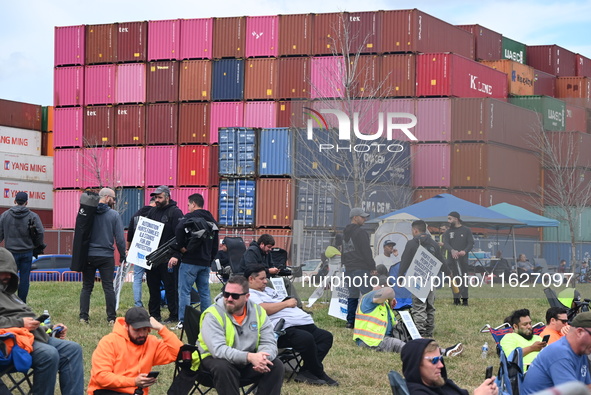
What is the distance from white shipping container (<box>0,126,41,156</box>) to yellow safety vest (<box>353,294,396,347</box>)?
49446mm

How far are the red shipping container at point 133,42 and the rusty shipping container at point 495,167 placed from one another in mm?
25222

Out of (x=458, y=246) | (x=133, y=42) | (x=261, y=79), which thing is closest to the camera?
(x=458, y=246)

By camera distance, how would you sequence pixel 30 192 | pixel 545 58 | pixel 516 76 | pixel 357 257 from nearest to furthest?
pixel 357 257 < pixel 516 76 < pixel 545 58 < pixel 30 192

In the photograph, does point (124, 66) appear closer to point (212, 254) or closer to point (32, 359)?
point (212, 254)

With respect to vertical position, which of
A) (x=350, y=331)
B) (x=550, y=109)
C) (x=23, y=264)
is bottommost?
(x=350, y=331)

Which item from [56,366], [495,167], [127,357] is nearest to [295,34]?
[495,167]

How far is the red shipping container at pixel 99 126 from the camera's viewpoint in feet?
154

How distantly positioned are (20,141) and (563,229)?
147 feet

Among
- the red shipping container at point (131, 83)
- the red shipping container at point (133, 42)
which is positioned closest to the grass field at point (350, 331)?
the red shipping container at point (131, 83)

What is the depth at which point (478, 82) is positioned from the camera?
3969 cm

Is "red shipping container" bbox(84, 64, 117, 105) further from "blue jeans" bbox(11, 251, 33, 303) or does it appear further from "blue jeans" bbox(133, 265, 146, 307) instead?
"blue jeans" bbox(133, 265, 146, 307)

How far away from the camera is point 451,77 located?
123ft

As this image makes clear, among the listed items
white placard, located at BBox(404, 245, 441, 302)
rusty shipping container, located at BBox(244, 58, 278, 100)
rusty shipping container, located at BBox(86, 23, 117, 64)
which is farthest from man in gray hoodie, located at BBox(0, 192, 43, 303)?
rusty shipping container, located at BBox(86, 23, 117, 64)

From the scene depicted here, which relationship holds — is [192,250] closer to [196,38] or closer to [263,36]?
[263,36]
